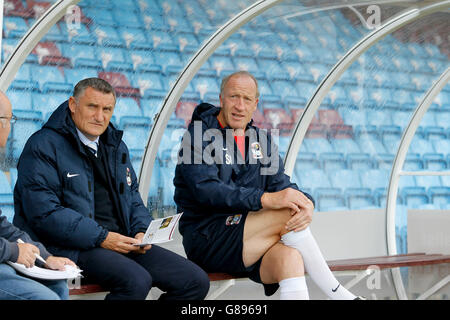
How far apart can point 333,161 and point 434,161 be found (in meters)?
1.90

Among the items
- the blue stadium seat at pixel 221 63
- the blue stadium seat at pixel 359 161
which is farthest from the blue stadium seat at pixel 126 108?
the blue stadium seat at pixel 359 161

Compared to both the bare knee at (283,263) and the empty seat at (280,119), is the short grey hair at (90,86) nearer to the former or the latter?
the bare knee at (283,263)

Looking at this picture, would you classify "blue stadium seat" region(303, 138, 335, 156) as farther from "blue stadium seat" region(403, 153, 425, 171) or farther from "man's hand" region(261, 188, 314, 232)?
"man's hand" region(261, 188, 314, 232)

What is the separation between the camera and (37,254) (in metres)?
2.96

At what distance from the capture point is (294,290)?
11.3ft

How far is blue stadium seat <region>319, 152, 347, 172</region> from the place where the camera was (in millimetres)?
7389

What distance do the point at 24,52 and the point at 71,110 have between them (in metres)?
0.95

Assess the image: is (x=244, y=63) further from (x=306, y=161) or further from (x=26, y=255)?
(x=26, y=255)

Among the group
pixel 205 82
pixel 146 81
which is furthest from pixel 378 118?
pixel 146 81

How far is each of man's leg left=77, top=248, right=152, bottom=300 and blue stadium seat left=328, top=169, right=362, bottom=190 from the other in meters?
4.26

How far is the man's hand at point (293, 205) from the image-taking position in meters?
3.52

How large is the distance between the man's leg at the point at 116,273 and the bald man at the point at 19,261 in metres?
0.27

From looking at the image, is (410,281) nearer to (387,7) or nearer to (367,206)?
(367,206)
